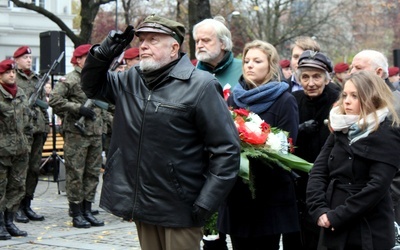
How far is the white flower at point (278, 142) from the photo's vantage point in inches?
234

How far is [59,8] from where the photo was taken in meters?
41.3

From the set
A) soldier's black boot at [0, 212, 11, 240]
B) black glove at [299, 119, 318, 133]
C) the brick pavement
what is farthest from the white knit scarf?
soldier's black boot at [0, 212, 11, 240]

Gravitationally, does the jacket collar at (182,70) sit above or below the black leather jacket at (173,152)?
above

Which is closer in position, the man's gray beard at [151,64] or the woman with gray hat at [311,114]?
the man's gray beard at [151,64]

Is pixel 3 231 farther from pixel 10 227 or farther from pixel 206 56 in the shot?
pixel 206 56

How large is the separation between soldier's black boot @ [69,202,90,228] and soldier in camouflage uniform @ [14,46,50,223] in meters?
0.73

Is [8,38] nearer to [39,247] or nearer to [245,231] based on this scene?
[39,247]

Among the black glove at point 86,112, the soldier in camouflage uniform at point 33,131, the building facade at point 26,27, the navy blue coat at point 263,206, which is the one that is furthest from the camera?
the building facade at point 26,27

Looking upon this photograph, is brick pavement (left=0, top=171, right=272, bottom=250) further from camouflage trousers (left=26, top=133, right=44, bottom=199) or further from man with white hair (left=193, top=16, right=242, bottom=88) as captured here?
man with white hair (left=193, top=16, right=242, bottom=88)

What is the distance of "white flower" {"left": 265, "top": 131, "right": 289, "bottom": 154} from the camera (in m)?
5.95

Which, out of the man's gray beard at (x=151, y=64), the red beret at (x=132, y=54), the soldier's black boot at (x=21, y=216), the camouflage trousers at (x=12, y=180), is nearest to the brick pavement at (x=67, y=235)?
the soldier's black boot at (x=21, y=216)

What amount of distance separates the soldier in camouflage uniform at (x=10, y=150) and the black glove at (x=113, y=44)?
17.1 ft

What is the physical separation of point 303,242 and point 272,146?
50.7 inches

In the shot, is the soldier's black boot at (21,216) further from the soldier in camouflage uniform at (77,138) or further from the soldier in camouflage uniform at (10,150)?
the soldier in camouflage uniform at (10,150)
